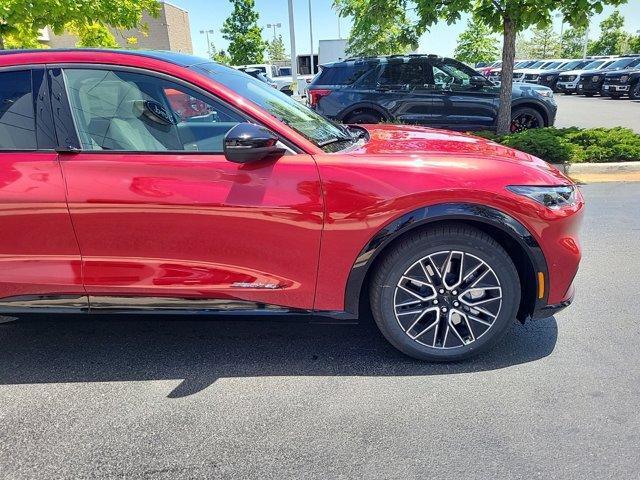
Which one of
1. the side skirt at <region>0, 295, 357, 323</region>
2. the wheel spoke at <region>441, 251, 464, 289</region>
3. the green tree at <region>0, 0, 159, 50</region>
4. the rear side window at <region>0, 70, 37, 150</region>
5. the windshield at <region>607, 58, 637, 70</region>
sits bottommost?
the side skirt at <region>0, 295, 357, 323</region>

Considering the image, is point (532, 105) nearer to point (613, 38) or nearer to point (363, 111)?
point (363, 111)

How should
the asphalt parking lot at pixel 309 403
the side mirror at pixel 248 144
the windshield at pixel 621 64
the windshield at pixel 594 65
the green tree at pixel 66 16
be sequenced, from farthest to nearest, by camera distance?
the windshield at pixel 594 65 < the windshield at pixel 621 64 < the green tree at pixel 66 16 < the side mirror at pixel 248 144 < the asphalt parking lot at pixel 309 403

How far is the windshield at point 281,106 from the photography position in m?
2.79

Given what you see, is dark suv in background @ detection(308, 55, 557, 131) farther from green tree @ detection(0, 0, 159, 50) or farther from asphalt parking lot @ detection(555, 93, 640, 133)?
asphalt parking lot @ detection(555, 93, 640, 133)

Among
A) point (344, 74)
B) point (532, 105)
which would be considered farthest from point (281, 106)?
point (532, 105)

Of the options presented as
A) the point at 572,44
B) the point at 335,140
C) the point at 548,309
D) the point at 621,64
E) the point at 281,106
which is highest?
the point at 572,44

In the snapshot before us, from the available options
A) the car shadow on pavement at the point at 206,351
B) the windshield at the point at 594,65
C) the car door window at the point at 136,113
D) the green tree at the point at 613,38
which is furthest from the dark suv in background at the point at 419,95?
the green tree at the point at 613,38

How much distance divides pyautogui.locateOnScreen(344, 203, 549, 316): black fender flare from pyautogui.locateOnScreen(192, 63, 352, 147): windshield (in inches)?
24.9

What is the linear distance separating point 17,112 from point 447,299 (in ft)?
8.40

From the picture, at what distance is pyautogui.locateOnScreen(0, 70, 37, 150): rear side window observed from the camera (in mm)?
2631

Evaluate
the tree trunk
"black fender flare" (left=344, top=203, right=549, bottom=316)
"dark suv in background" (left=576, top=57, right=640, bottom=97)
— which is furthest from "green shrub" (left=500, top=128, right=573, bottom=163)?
"dark suv in background" (left=576, top=57, right=640, bottom=97)

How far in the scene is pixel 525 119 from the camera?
10.1 metres

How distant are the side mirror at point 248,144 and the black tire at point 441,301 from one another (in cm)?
86

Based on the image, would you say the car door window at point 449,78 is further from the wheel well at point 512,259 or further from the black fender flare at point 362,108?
the wheel well at point 512,259
